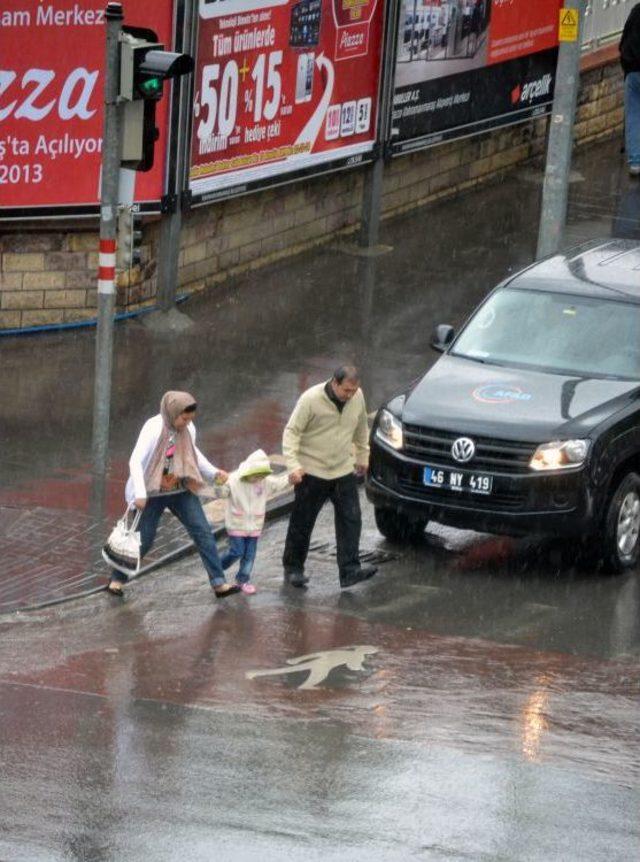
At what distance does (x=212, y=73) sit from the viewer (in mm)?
16797

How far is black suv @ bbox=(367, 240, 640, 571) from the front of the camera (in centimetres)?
1154

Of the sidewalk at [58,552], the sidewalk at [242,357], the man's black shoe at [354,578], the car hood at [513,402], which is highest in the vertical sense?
the car hood at [513,402]

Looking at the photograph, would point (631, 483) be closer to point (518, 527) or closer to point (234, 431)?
point (518, 527)

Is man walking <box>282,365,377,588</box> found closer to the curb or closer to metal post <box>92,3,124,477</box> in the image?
the curb

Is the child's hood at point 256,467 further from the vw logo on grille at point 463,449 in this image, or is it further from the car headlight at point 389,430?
the vw logo on grille at point 463,449

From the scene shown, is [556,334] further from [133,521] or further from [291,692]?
[291,692]

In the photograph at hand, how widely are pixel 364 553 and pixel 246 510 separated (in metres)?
1.40

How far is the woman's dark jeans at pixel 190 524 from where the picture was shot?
36.6 feet

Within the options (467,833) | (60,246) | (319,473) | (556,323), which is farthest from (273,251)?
(467,833)

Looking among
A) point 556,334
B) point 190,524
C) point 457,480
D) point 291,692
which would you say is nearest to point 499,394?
point 457,480

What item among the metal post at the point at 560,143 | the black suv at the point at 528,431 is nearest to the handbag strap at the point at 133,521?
the black suv at the point at 528,431

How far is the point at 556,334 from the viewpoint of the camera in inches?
509

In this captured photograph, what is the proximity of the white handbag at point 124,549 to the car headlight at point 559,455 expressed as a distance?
2.59 metres

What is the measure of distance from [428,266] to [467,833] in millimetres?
12885
